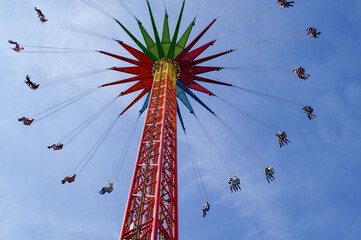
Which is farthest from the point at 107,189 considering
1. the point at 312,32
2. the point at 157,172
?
the point at 312,32

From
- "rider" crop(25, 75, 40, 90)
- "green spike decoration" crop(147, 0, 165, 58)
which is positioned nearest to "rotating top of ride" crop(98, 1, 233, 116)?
"green spike decoration" crop(147, 0, 165, 58)

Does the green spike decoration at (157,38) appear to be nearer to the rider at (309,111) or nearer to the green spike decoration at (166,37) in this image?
the green spike decoration at (166,37)

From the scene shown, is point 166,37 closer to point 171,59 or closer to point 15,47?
point 171,59

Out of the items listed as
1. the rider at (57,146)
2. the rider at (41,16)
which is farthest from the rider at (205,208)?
the rider at (41,16)

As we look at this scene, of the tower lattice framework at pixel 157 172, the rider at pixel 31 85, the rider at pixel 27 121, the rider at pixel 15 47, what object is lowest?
the tower lattice framework at pixel 157 172

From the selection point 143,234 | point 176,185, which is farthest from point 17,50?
point 143,234

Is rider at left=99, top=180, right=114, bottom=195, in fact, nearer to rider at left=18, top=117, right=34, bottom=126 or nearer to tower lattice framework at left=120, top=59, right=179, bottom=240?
tower lattice framework at left=120, top=59, right=179, bottom=240

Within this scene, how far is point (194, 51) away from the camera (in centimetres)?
2108

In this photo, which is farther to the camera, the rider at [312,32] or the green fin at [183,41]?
the rider at [312,32]

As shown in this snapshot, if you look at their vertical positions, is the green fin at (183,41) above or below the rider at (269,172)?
above

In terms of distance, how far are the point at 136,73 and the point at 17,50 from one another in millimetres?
7360

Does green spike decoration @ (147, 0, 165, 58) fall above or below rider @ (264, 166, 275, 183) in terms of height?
above

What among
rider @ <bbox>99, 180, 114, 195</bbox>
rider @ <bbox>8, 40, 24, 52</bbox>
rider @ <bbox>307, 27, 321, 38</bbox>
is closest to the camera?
rider @ <bbox>99, 180, 114, 195</bbox>

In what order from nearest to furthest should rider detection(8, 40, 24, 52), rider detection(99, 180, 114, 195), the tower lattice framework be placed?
the tower lattice framework < rider detection(99, 180, 114, 195) < rider detection(8, 40, 24, 52)
